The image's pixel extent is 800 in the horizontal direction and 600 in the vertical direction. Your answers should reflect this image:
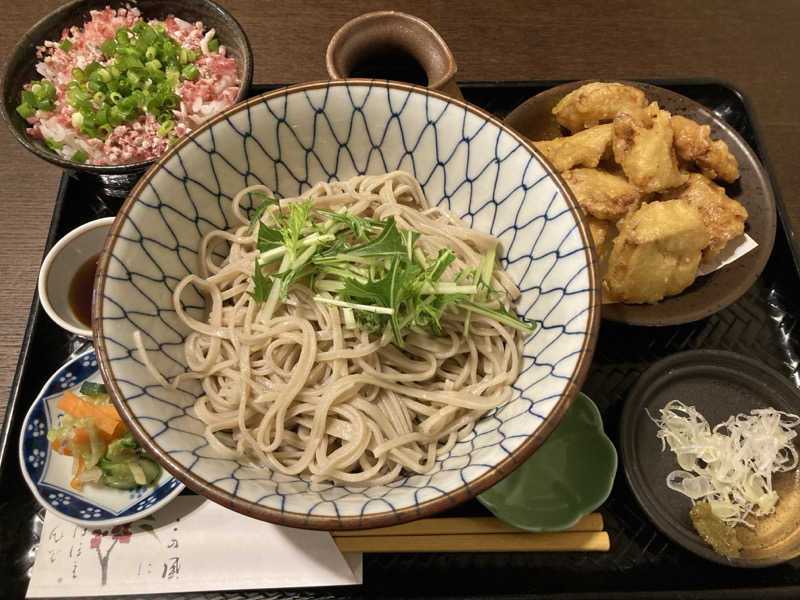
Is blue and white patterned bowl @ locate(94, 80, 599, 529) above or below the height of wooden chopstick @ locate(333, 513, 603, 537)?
above

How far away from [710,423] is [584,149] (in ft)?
3.91

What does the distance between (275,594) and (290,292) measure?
97 cm

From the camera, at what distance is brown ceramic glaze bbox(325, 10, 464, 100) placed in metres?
2.01

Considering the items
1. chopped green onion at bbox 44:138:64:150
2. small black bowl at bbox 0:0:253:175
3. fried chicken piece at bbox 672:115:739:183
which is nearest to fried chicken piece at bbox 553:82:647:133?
fried chicken piece at bbox 672:115:739:183

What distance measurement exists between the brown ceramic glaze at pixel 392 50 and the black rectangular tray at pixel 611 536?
→ 1.19 meters

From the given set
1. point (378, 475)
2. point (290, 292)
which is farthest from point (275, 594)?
point (290, 292)

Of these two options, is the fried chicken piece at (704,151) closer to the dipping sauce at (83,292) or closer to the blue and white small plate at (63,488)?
the blue and white small plate at (63,488)

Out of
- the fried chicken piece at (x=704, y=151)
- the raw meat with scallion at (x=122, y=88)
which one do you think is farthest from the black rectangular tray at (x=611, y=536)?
the raw meat with scallion at (x=122, y=88)

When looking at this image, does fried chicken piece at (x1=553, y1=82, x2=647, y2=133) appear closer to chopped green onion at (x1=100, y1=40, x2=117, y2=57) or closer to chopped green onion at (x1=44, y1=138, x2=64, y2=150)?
chopped green onion at (x1=100, y1=40, x2=117, y2=57)

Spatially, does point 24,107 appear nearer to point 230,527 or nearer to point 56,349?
point 56,349

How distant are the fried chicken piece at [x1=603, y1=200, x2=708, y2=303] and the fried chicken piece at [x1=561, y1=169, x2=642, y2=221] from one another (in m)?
0.06

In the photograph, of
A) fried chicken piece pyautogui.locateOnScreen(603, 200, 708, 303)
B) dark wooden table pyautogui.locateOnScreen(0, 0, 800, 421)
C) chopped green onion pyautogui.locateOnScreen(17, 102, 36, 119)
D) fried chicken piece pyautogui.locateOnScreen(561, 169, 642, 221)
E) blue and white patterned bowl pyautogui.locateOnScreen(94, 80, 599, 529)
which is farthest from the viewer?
dark wooden table pyautogui.locateOnScreen(0, 0, 800, 421)

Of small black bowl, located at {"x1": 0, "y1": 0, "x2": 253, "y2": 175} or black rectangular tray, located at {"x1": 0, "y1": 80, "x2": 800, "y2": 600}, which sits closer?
black rectangular tray, located at {"x1": 0, "y1": 80, "x2": 800, "y2": 600}

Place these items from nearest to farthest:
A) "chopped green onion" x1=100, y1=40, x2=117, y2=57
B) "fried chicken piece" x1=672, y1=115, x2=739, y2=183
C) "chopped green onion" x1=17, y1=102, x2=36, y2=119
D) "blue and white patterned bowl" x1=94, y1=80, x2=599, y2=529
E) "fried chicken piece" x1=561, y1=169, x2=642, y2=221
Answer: "blue and white patterned bowl" x1=94, y1=80, x2=599, y2=529, "fried chicken piece" x1=561, y1=169, x2=642, y2=221, "fried chicken piece" x1=672, y1=115, x2=739, y2=183, "chopped green onion" x1=17, y1=102, x2=36, y2=119, "chopped green onion" x1=100, y1=40, x2=117, y2=57
